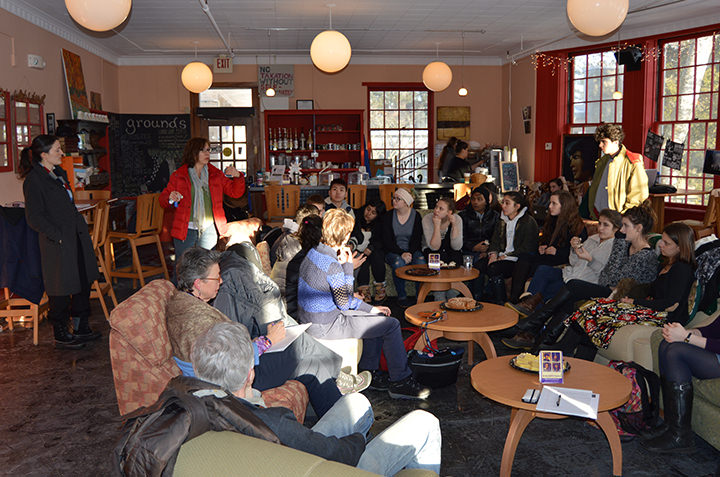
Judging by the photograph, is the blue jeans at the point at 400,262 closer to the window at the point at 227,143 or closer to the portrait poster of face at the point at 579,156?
the portrait poster of face at the point at 579,156

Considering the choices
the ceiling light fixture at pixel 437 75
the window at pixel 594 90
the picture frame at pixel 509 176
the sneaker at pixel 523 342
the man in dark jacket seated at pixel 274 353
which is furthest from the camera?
the picture frame at pixel 509 176

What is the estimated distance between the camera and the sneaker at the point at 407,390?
162 inches

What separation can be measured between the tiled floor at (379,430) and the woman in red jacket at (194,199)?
4.81ft

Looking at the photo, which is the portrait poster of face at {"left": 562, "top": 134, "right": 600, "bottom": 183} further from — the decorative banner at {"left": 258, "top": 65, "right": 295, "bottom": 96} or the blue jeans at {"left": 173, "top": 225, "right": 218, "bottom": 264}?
the blue jeans at {"left": 173, "top": 225, "right": 218, "bottom": 264}

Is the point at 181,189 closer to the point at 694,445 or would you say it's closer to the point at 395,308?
the point at 395,308

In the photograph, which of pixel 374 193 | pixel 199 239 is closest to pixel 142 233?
pixel 199 239

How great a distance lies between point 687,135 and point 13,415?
30.1 ft

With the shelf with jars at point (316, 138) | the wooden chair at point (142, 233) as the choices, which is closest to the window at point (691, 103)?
the shelf with jars at point (316, 138)

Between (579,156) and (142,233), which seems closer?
(142,233)

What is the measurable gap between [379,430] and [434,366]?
2.15ft

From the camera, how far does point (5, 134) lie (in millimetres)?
7105

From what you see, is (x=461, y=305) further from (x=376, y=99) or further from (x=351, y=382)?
(x=376, y=99)

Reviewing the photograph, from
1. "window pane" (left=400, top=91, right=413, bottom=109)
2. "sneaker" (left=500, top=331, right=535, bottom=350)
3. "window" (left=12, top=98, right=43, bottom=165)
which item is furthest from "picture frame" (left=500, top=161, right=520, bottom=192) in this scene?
"window" (left=12, top=98, right=43, bottom=165)

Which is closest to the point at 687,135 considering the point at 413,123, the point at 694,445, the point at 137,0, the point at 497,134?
the point at 497,134
